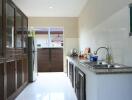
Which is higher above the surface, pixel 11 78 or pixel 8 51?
pixel 8 51

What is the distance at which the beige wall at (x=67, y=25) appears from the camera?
362 inches

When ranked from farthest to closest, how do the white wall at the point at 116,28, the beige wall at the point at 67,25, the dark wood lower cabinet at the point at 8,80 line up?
the beige wall at the point at 67,25 → the dark wood lower cabinet at the point at 8,80 → the white wall at the point at 116,28

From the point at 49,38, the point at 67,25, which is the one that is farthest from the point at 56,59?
the point at 67,25

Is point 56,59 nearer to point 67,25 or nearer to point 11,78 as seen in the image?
point 67,25

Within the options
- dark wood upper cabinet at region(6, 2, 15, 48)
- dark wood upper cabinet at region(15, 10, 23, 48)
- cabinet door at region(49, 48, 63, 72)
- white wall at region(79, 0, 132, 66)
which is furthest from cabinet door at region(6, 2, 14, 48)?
cabinet door at region(49, 48, 63, 72)

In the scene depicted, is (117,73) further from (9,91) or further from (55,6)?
(55,6)

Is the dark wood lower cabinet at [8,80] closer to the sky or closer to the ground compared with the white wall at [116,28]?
closer to the ground

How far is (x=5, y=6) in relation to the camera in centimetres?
388

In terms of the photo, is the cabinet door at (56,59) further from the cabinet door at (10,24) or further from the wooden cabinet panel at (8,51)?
the cabinet door at (10,24)

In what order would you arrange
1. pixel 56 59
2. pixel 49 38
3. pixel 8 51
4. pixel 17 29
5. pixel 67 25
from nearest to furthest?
pixel 8 51
pixel 17 29
pixel 67 25
pixel 56 59
pixel 49 38

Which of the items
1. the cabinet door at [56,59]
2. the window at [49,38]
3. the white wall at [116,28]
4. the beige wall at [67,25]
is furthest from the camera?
the window at [49,38]

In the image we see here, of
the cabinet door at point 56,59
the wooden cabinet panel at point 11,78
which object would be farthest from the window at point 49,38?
the wooden cabinet panel at point 11,78

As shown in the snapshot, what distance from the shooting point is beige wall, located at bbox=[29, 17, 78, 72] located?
9.19 m

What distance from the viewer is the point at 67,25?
9.27 metres
